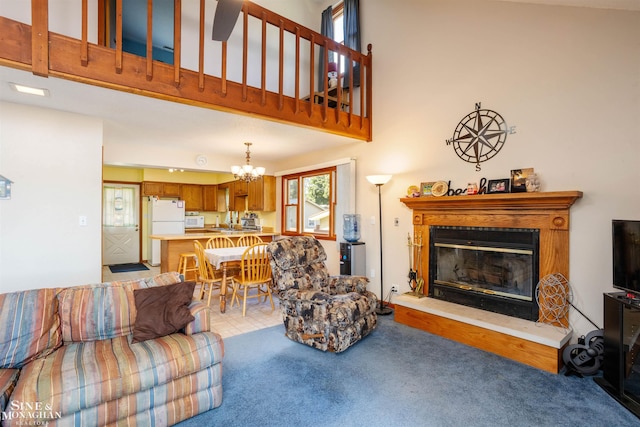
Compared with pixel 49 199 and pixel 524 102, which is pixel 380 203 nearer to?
pixel 524 102

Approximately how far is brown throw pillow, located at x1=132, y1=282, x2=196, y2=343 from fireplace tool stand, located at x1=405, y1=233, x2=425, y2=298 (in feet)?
8.86

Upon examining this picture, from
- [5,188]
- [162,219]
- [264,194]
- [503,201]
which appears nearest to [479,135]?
[503,201]

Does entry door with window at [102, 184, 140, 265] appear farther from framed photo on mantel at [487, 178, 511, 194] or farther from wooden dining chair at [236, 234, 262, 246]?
framed photo on mantel at [487, 178, 511, 194]

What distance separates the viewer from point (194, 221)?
8117 mm

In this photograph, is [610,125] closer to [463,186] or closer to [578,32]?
[578,32]

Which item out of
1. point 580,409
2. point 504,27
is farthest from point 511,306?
point 504,27

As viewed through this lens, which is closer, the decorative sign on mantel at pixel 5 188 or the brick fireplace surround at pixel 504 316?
the brick fireplace surround at pixel 504 316

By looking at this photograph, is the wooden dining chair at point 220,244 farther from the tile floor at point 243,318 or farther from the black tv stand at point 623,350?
the black tv stand at point 623,350

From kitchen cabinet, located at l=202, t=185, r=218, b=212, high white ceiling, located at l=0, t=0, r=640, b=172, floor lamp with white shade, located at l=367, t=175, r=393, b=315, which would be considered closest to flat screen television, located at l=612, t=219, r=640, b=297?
→ high white ceiling, located at l=0, t=0, r=640, b=172

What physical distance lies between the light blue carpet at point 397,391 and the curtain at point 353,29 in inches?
153

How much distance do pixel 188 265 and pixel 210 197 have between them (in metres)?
3.04

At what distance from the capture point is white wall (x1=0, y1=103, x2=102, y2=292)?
2.96 meters

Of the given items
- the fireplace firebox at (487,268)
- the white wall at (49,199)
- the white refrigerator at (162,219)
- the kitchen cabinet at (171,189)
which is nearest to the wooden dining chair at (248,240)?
the white wall at (49,199)

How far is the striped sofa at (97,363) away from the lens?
150 centimetres
